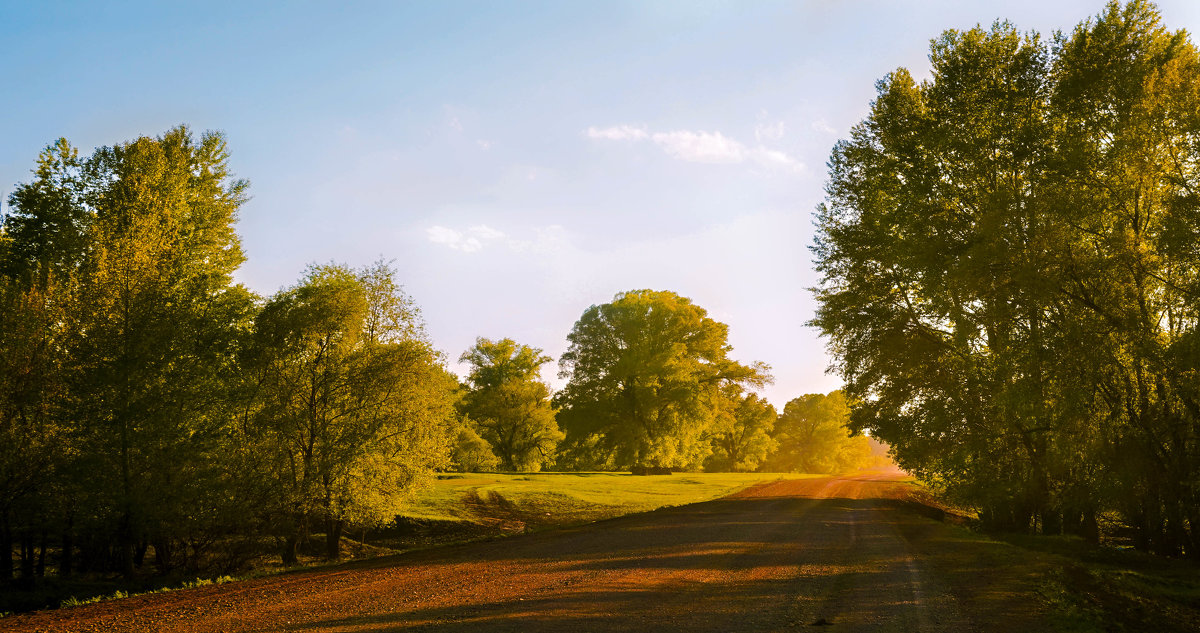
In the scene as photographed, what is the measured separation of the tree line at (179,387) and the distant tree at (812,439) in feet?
311

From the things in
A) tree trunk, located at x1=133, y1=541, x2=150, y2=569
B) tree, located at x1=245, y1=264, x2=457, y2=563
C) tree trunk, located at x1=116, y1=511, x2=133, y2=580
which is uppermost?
tree, located at x1=245, y1=264, x2=457, y2=563

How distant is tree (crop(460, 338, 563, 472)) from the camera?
219 ft

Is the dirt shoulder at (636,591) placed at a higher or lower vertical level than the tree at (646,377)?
lower

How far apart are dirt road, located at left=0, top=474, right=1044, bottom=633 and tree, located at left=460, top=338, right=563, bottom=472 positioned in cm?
4857

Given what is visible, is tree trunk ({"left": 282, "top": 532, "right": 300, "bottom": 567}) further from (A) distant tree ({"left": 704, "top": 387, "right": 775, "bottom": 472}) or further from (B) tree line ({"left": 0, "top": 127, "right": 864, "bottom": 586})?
(A) distant tree ({"left": 704, "top": 387, "right": 775, "bottom": 472})

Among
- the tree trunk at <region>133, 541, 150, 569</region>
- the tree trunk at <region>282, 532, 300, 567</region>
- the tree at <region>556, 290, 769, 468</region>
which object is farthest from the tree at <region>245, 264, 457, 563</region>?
the tree at <region>556, 290, 769, 468</region>

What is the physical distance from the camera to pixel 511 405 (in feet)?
220

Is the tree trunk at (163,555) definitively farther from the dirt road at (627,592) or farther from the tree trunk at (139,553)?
the dirt road at (627,592)

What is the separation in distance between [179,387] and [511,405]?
1917 inches

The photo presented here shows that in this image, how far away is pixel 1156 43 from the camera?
1620cm

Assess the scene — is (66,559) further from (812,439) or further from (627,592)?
(812,439)

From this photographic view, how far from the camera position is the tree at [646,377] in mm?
53906

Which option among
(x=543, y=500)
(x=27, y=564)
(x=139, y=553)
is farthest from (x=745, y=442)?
(x=27, y=564)

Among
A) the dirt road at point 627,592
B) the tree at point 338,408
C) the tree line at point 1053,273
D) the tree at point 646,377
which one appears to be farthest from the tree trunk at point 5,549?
the tree at point 646,377
